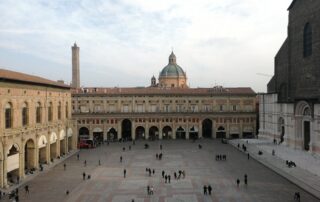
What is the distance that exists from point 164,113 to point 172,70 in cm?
3026

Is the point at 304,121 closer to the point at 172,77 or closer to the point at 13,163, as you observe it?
the point at 13,163

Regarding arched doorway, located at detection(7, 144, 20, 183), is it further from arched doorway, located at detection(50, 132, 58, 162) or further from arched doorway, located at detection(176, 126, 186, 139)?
arched doorway, located at detection(176, 126, 186, 139)

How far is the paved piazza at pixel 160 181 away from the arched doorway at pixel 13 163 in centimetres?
208

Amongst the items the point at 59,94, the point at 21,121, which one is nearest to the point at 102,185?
the point at 21,121

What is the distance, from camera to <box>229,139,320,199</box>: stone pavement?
3646cm

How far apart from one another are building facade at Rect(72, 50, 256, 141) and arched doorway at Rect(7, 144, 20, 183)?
3704cm

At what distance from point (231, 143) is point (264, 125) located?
7768 millimetres

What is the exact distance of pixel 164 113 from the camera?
7794 cm

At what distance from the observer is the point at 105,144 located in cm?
7231

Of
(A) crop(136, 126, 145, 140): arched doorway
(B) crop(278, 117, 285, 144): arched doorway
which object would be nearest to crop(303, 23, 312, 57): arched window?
(B) crop(278, 117, 285, 144): arched doorway

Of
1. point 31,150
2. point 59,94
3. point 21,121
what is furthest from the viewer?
point 59,94

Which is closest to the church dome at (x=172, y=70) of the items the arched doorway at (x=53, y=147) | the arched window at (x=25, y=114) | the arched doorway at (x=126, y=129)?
the arched doorway at (x=126, y=129)

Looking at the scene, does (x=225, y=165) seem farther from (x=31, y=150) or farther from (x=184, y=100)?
(x=184, y=100)

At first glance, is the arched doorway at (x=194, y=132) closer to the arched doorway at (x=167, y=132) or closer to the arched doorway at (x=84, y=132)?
the arched doorway at (x=167, y=132)
